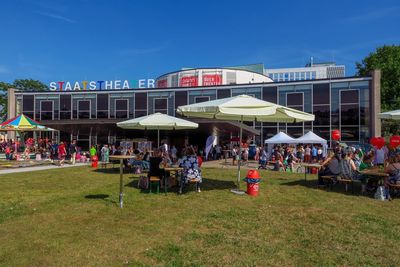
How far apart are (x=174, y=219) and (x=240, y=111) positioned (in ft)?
10.6

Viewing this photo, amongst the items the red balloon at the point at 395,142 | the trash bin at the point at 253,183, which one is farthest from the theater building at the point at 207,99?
the trash bin at the point at 253,183

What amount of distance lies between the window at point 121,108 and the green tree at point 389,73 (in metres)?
30.1

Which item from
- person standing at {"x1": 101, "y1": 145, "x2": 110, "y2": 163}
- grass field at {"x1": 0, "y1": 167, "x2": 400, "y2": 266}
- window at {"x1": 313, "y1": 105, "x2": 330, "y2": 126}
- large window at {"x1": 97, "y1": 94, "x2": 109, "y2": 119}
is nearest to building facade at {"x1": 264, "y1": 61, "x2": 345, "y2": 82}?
window at {"x1": 313, "y1": 105, "x2": 330, "y2": 126}

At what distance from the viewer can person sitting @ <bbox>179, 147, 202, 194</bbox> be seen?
835 cm

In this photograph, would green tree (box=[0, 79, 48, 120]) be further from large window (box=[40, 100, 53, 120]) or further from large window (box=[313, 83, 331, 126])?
large window (box=[313, 83, 331, 126])

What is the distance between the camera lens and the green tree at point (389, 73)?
39750mm

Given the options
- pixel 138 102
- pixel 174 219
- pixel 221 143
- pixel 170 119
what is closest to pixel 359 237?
pixel 174 219

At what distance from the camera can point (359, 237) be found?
4.89 m

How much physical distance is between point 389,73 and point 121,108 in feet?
110

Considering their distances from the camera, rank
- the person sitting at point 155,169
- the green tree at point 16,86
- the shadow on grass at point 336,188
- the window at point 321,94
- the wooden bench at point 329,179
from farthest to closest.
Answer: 1. the green tree at point 16,86
2. the window at point 321,94
3. the wooden bench at point 329,179
4. the shadow on grass at point 336,188
5. the person sitting at point 155,169

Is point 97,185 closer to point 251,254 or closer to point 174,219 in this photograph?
point 174,219

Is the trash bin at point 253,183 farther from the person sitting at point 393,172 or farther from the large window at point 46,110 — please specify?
the large window at point 46,110

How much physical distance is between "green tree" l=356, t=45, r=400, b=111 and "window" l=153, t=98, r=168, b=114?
84.5 feet

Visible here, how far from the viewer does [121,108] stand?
117 feet
